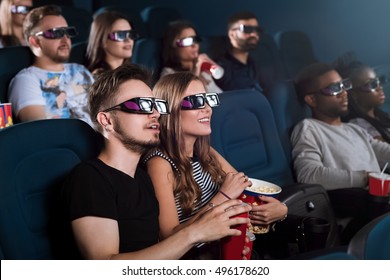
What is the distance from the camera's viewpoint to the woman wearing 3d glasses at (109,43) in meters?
2.54

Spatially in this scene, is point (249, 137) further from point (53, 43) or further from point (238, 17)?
point (238, 17)

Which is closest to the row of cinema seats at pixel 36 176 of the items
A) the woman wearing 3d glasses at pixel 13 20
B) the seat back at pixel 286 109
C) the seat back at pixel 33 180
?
the seat back at pixel 33 180

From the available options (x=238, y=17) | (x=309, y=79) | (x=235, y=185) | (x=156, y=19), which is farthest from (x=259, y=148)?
(x=156, y=19)

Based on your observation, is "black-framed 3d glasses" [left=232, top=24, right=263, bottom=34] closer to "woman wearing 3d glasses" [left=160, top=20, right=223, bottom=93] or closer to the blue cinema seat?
"woman wearing 3d glasses" [left=160, top=20, right=223, bottom=93]

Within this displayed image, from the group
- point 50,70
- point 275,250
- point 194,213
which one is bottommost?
point 275,250

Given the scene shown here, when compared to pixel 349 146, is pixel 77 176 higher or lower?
higher

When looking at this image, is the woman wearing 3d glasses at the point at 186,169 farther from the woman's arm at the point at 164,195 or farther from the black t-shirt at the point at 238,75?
the black t-shirt at the point at 238,75

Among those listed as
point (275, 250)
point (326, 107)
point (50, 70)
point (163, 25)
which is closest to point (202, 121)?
point (275, 250)

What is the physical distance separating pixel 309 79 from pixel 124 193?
4.18 ft

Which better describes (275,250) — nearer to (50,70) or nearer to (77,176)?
(77,176)

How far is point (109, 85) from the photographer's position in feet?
4.16

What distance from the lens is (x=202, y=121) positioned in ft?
4.89
